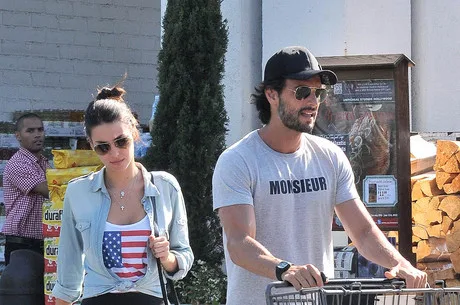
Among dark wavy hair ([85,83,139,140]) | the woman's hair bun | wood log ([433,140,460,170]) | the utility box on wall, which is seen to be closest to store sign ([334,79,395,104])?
the utility box on wall

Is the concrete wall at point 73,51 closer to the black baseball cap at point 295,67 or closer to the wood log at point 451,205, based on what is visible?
the wood log at point 451,205

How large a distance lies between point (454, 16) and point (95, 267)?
5.44 meters

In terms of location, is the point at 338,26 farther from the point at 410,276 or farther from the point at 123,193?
the point at 410,276

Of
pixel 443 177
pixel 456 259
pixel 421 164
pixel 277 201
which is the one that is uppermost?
pixel 421 164

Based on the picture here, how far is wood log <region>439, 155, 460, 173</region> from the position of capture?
756 cm

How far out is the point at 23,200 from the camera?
8289 millimetres

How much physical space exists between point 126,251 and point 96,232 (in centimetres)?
15

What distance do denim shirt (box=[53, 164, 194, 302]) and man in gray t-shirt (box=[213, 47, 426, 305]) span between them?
687mm

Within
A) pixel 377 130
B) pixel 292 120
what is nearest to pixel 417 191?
pixel 377 130

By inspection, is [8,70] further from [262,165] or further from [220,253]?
[262,165]

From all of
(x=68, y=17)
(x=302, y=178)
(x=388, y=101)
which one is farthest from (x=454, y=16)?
(x=302, y=178)

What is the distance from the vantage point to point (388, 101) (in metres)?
7.18

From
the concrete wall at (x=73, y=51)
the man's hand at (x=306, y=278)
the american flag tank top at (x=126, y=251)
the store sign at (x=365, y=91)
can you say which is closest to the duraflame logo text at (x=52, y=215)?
the store sign at (x=365, y=91)

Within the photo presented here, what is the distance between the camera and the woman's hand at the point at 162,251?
13.4ft
